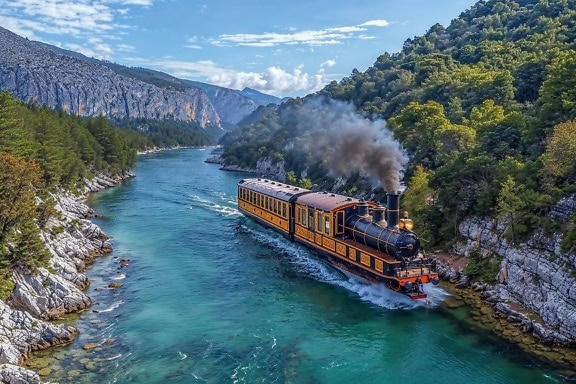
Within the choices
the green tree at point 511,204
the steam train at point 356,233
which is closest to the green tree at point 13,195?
the steam train at point 356,233

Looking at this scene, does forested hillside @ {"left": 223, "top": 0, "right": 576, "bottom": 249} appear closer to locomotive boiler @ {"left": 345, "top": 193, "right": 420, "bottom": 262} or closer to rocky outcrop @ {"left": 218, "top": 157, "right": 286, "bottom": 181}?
rocky outcrop @ {"left": 218, "top": 157, "right": 286, "bottom": 181}

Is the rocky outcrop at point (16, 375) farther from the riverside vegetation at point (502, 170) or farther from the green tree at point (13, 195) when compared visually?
the riverside vegetation at point (502, 170)

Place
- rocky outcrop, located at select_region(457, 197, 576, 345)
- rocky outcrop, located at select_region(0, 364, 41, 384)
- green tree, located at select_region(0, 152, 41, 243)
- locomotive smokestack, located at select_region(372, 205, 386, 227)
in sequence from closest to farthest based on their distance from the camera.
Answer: rocky outcrop, located at select_region(0, 364, 41, 384)
rocky outcrop, located at select_region(457, 197, 576, 345)
green tree, located at select_region(0, 152, 41, 243)
locomotive smokestack, located at select_region(372, 205, 386, 227)

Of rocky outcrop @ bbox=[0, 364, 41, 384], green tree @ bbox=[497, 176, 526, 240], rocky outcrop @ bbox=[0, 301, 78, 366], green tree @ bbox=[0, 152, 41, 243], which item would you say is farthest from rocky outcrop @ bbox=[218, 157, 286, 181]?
rocky outcrop @ bbox=[0, 364, 41, 384]

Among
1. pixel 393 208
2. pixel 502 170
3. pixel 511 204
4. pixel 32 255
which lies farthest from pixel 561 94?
pixel 32 255

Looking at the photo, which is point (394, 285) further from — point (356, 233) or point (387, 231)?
point (356, 233)

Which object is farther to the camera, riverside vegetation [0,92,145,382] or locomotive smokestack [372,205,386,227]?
locomotive smokestack [372,205,386,227]
